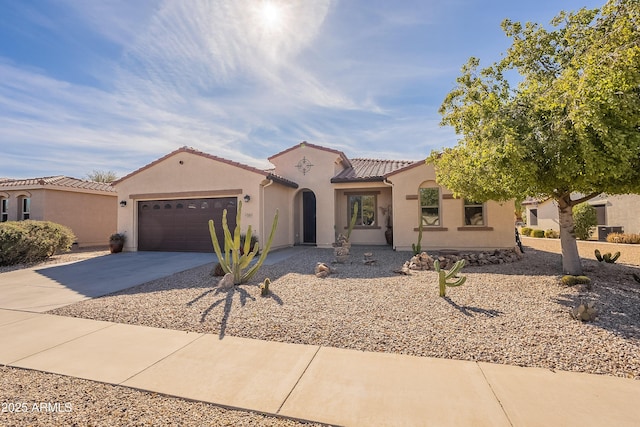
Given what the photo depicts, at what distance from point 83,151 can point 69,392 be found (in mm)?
29404

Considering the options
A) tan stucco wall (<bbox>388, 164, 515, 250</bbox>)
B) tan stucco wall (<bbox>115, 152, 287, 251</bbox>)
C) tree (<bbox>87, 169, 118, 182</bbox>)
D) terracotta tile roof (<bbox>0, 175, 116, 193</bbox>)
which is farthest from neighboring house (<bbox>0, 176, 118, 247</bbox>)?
tree (<bbox>87, 169, 118, 182</bbox>)

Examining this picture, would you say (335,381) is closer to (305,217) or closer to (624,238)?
(305,217)

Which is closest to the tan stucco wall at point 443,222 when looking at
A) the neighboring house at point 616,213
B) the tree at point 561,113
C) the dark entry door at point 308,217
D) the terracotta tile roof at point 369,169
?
the terracotta tile roof at point 369,169

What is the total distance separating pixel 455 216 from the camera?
13930mm

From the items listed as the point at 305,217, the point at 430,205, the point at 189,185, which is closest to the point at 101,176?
the point at 189,185

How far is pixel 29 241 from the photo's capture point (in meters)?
12.0

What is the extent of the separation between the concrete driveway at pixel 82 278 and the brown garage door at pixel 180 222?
122 centimetres

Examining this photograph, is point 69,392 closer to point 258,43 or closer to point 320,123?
point 258,43

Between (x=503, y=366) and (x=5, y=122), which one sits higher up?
(x=5, y=122)

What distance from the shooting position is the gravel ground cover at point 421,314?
164 inches

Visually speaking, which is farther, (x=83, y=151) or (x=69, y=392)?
(x=83, y=151)

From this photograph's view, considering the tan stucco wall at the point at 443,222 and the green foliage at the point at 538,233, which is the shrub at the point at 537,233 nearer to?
the green foliage at the point at 538,233

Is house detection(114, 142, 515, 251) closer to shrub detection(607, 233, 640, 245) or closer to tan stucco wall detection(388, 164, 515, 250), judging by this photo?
tan stucco wall detection(388, 164, 515, 250)

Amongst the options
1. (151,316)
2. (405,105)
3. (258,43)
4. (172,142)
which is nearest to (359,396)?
(151,316)
